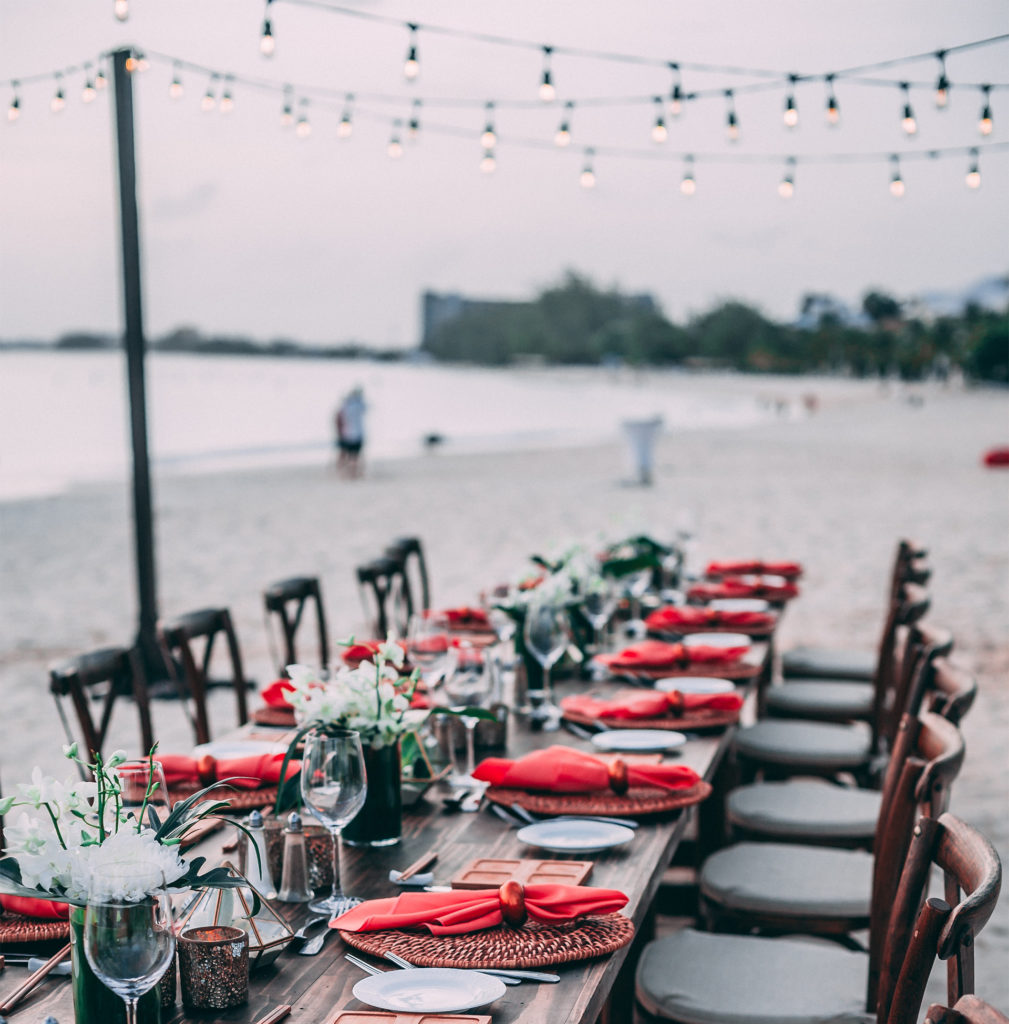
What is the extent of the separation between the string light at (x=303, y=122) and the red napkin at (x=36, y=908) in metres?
4.79

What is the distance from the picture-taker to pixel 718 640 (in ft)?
11.6

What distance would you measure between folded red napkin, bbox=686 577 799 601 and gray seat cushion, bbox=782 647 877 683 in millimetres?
313

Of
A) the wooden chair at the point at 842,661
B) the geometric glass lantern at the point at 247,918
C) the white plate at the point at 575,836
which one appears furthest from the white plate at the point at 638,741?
the wooden chair at the point at 842,661

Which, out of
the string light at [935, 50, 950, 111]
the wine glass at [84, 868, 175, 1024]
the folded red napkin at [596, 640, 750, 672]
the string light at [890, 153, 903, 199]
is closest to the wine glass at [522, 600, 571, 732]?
the folded red napkin at [596, 640, 750, 672]

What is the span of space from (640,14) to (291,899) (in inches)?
220

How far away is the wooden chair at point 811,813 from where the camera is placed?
9.54 ft

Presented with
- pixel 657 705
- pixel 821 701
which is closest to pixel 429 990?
pixel 657 705

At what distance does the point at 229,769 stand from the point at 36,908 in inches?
21.9

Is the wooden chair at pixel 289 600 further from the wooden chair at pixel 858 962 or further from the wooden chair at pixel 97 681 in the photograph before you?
the wooden chair at pixel 858 962

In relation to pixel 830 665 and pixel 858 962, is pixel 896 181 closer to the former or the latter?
pixel 830 665

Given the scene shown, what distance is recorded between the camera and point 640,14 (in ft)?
20.3

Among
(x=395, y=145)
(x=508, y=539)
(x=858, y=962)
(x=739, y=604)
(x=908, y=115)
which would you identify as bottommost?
(x=508, y=539)

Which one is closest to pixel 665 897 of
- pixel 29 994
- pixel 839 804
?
pixel 839 804

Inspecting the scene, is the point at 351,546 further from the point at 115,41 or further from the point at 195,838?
the point at 195,838
